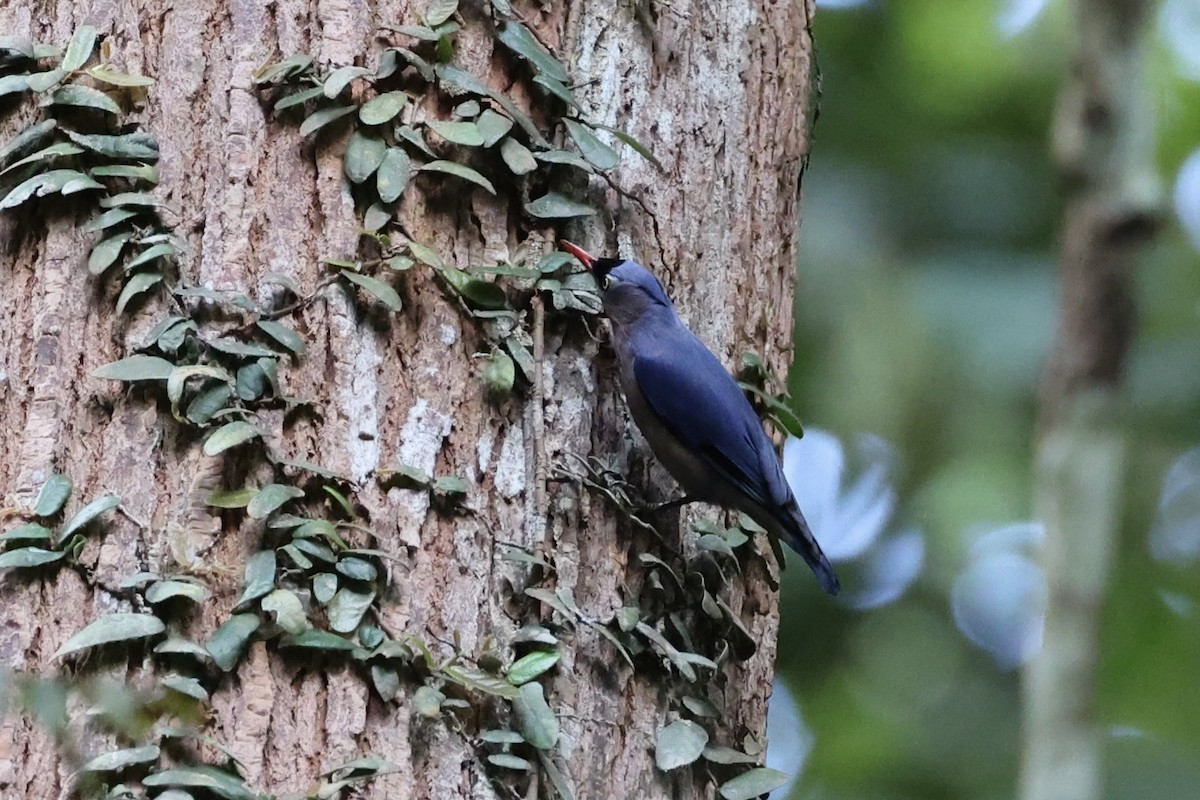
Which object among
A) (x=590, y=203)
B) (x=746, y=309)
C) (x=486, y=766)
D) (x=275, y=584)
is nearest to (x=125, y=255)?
(x=275, y=584)

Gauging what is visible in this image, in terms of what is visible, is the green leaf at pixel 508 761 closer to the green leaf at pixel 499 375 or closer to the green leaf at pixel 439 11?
the green leaf at pixel 499 375

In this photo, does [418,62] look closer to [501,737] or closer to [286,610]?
[286,610]

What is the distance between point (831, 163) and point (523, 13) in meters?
3.47

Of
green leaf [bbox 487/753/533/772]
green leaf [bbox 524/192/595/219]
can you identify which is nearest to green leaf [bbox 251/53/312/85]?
green leaf [bbox 524/192/595/219]

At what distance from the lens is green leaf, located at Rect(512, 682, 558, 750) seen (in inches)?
106

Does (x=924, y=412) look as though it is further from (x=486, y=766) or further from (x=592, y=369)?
(x=486, y=766)

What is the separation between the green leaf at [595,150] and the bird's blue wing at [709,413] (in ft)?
1.58

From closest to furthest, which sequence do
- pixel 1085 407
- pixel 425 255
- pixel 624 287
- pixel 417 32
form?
pixel 1085 407 < pixel 425 255 < pixel 417 32 < pixel 624 287

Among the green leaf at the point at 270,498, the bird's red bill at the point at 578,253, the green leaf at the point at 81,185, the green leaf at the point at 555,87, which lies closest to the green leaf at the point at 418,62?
the green leaf at the point at 555,87

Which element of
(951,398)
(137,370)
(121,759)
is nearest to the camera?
(121,759)

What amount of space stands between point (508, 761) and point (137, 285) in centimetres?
122

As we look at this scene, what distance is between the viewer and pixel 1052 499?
174 centimetres

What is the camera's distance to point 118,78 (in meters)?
2.94

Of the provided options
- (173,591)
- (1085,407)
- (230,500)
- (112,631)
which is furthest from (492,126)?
(1085,407)
